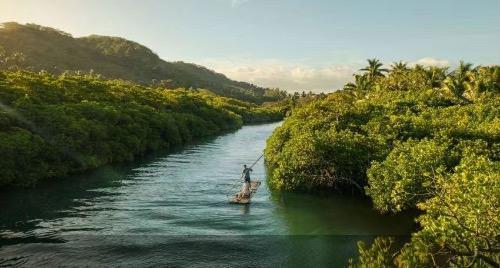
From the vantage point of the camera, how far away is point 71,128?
6044 cm

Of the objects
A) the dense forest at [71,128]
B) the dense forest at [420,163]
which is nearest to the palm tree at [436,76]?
the dense forest at [420,163]

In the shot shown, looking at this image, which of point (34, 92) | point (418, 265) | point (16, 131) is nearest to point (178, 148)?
point (34, 92)

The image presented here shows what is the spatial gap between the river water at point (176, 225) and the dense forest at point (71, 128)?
129 inches

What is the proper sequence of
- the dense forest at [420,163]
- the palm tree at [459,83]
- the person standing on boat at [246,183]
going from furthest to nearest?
the palm tree at [459,83] < the person standing on boat at [246,183] < the dense forest at [420,163]

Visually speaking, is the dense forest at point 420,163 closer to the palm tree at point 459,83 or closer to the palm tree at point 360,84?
the palm tree at point 459,83

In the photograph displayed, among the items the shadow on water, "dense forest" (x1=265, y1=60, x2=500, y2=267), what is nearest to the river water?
the shadow on water

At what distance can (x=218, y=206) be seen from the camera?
41.6 meters

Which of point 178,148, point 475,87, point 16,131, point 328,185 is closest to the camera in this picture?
point 328,185

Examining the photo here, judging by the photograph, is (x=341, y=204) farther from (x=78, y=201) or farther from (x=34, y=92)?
(x=34, y=92)

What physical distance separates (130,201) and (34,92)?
43154 millimetres

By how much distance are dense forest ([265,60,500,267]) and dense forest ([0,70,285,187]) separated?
23.6 metres

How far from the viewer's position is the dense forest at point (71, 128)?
50.4 meters

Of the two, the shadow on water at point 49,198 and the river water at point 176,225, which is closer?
the river water at point 176,225

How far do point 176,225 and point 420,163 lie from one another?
1834 centimetres
